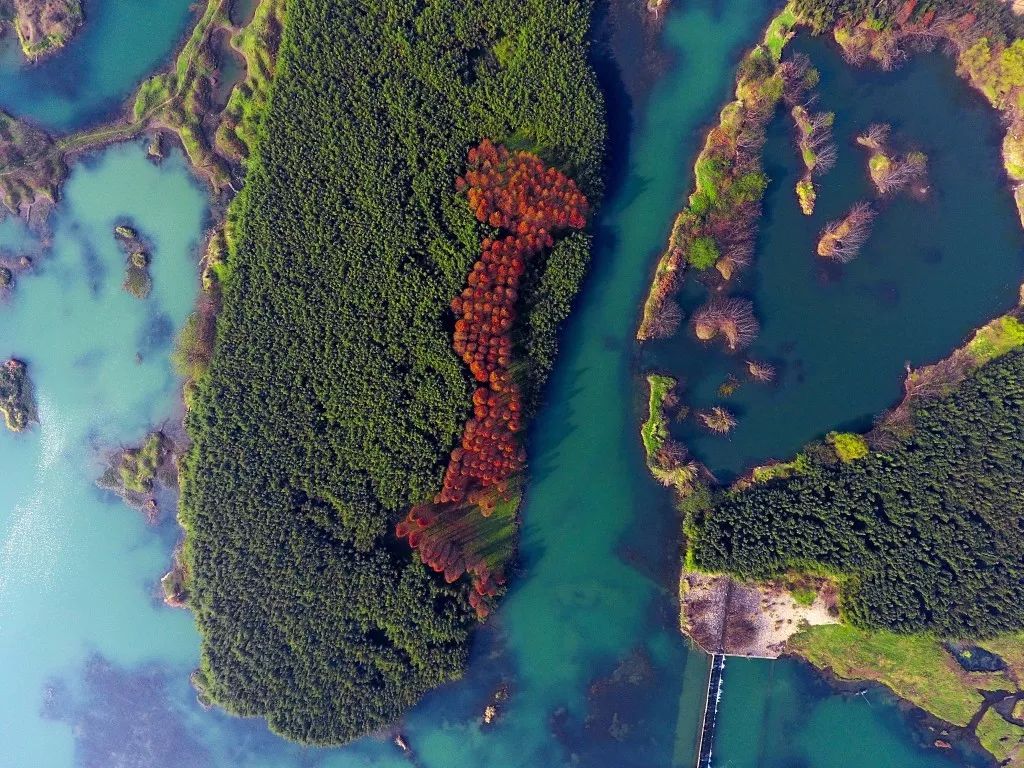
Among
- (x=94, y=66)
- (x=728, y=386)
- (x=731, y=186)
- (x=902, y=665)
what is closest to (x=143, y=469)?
(x=94, y=66)

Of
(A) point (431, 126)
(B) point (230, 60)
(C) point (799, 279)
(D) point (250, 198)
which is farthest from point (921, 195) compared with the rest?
(B) point (230, 60)

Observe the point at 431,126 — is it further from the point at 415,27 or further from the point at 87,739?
the point at 87,739

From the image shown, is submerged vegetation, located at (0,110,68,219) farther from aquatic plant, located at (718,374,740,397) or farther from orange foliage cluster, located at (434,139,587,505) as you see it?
aquatic plant, located at (718,374,740,397)

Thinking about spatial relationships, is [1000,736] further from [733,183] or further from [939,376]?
[733,183]

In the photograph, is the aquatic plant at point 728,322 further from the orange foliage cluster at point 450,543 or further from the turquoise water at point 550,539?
the orange foliage cluster at point 450,543

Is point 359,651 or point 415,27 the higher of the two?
point 415,27

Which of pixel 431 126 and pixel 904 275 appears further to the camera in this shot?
pixel 904 275
